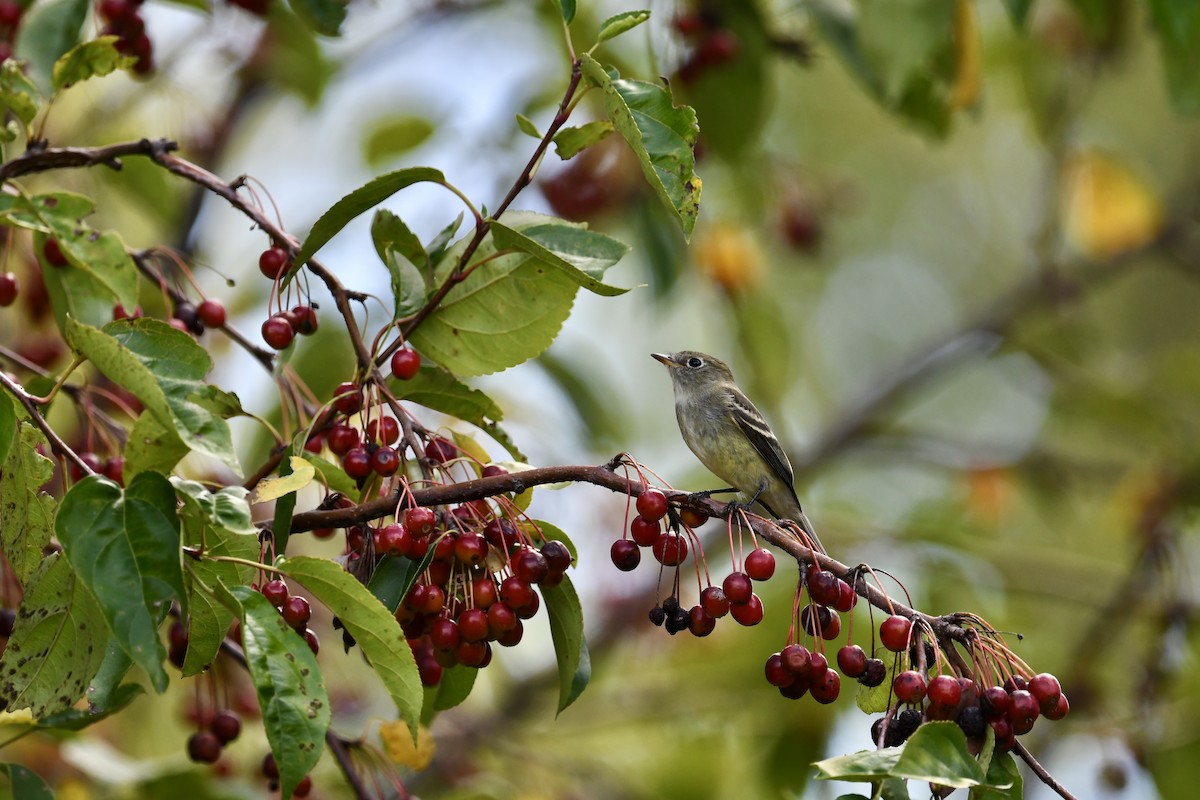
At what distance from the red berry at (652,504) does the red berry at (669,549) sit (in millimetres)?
Answer: 91

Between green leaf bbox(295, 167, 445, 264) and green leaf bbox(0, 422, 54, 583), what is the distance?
0.70 metres

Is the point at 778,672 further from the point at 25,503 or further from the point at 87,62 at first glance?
the point at 87,62

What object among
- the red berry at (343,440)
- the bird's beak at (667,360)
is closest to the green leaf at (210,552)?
the red berry at (343,440)

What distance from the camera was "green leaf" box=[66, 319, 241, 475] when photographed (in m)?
2.31

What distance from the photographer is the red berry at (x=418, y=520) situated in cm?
266

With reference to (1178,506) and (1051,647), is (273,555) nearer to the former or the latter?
(1178,506)

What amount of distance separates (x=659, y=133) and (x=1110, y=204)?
6.55m

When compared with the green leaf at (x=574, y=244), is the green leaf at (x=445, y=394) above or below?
below

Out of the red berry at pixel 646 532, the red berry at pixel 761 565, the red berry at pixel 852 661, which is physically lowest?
the red berry at pixel 852 661

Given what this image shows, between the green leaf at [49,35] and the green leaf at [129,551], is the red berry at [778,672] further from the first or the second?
the green leaf at [49,35]

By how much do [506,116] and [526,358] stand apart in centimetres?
401

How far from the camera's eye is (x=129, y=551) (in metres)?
2.20

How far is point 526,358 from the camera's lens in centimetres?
323

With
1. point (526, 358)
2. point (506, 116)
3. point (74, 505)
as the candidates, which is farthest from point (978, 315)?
point (74, 505)
